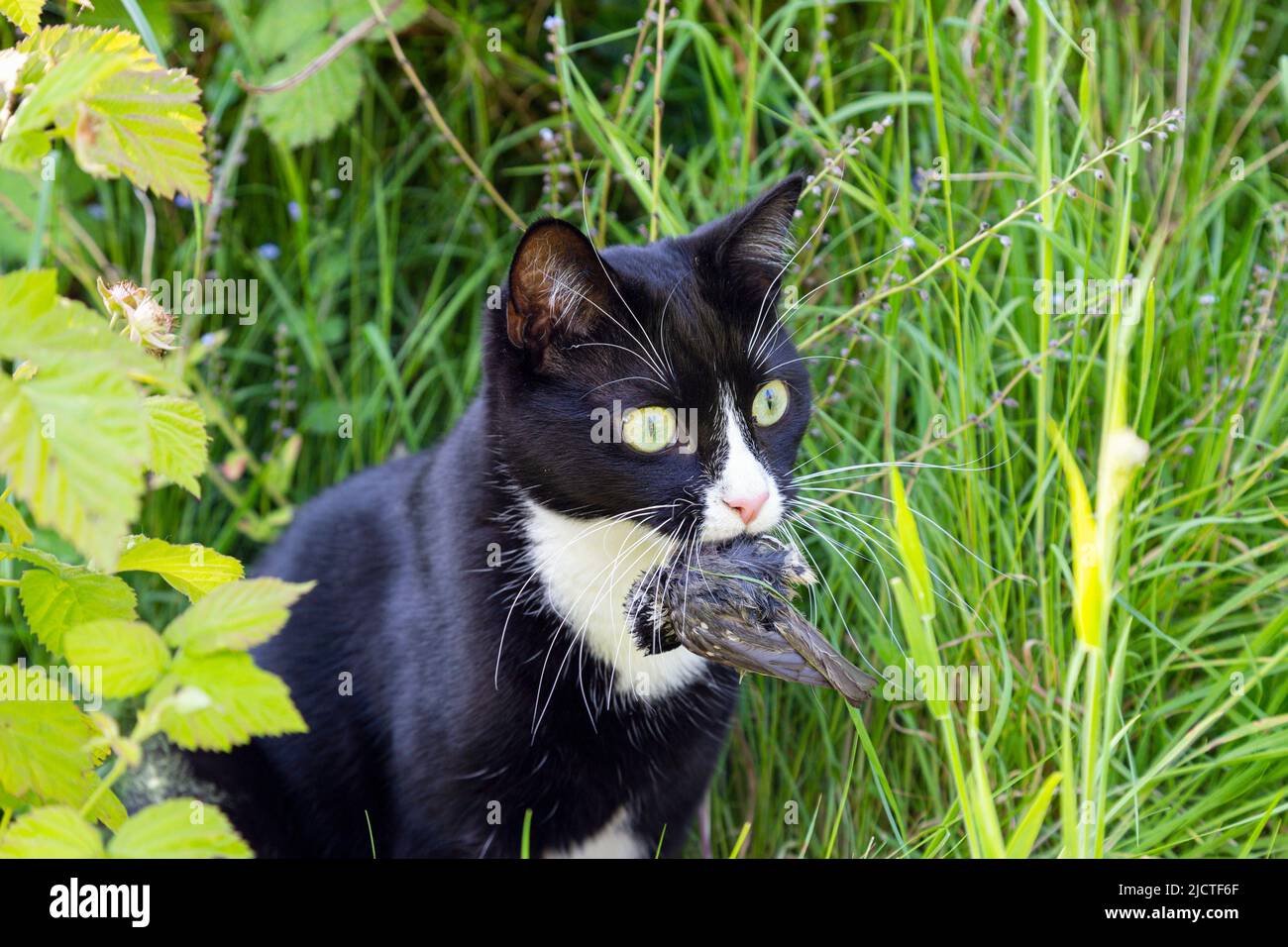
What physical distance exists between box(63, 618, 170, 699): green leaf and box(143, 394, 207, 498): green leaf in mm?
220

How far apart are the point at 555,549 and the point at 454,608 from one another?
0.60 ft

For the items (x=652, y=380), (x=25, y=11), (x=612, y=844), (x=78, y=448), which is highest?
(x=25, y=11)

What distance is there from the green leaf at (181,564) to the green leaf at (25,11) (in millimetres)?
572

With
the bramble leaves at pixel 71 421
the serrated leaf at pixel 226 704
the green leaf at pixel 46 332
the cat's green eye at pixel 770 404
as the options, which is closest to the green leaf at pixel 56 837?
the serrated leaf at pixel 226 704

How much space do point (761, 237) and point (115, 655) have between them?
111 cm

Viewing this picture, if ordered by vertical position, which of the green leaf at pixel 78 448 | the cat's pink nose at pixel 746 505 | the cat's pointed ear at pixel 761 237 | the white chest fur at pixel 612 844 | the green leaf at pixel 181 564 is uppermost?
the cat's pointed ear at pixel 761 237

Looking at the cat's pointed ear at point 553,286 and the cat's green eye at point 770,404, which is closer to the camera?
the cat's pointed ear at point 553,286

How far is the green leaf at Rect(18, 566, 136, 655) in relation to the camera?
140cm

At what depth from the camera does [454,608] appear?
1.84m

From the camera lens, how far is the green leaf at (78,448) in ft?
3.44

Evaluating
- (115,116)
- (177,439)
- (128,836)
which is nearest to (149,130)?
(115,116)

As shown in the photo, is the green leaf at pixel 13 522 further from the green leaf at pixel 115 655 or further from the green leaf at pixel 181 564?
the green leaf at pixel 115 655

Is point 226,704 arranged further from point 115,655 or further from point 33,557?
point 33,557

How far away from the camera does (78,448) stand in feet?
3.54
